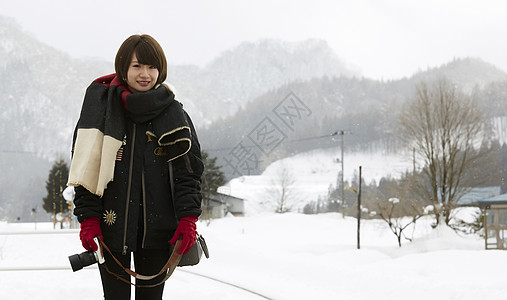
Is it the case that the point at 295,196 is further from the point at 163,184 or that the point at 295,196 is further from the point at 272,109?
the point at 163,184

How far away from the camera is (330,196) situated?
65312 millimetres

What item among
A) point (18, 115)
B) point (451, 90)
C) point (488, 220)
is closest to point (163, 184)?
point (488, 220)

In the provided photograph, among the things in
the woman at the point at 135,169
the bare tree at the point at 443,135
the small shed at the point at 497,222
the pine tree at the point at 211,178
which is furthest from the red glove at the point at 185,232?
the pine tree at the point at 211,178

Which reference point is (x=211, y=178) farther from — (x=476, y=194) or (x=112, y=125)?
(x=112, y=125)

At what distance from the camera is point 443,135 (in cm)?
2753

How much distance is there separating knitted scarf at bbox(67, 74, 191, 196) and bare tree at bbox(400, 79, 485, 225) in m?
25.8

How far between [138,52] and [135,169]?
1.56 ft

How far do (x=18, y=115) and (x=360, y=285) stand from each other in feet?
466

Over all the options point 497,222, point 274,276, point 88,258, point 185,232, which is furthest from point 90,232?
point 497,222

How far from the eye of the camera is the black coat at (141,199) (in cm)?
196

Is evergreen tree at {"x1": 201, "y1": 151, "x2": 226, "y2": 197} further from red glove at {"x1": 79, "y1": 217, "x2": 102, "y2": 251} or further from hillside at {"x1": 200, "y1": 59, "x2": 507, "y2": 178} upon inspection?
red glove at {"x1": 79, "y1": 217, "x2": 102, "y2": 251}

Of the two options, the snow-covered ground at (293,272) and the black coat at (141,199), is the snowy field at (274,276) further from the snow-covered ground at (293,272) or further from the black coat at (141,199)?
the black coat at (141,199)

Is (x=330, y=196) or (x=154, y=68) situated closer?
(x=154, y=68)

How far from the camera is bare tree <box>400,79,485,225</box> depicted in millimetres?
26859
